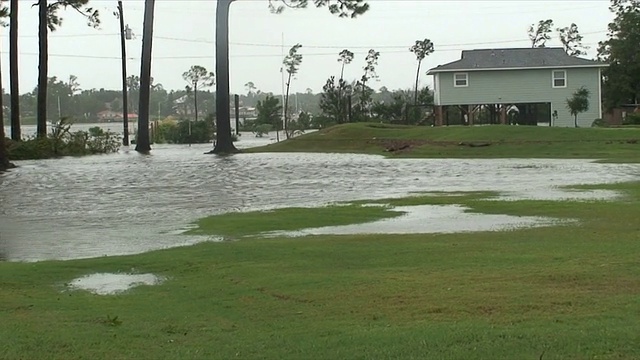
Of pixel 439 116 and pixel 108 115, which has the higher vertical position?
pixel 108 115

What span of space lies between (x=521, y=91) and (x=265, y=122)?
91.8ft

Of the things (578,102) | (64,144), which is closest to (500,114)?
(578,102)

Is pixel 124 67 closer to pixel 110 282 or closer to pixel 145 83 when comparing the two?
A: pixel 145 83

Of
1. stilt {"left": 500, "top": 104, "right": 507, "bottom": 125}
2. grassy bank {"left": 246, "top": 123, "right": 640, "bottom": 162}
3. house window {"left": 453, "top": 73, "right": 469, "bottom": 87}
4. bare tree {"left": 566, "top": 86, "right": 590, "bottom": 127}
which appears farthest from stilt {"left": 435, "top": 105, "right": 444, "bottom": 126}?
grassy bank {"left": 246, "top": 123, "right": 640, "bottom": 162}

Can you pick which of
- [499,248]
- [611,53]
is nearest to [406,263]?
[499,248]

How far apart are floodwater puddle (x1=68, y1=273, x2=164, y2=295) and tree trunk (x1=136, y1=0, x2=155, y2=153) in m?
35.8

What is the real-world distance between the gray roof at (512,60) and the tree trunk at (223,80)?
18320 mm

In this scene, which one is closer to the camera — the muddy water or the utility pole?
the muddy water

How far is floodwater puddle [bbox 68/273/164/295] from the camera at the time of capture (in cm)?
945

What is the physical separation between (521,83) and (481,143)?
76.2 feet

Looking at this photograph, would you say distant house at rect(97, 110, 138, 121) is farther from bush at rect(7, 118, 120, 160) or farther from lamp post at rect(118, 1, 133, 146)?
bush at rect(7, 118, 120, 160)

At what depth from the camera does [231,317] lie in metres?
7.73

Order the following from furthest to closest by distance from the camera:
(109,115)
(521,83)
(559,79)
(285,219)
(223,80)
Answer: (109,115) < (521,83) < (559,79) < (223,80) < (285,219)

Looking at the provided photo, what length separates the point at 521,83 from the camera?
59406 mm
